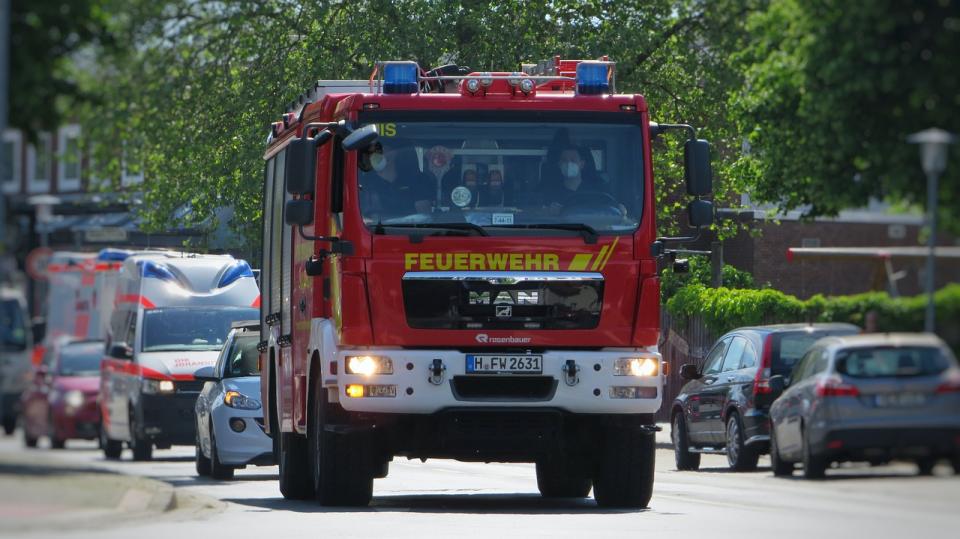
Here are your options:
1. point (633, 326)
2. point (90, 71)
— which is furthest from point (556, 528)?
point (90, 71)

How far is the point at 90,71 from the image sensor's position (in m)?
9.16

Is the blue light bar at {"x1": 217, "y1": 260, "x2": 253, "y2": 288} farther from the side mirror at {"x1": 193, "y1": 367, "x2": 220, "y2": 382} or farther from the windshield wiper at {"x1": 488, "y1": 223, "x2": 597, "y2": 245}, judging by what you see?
the windshield wiper at {"x1": 488, "y1": 223, "x2": 597, "y2": 245}

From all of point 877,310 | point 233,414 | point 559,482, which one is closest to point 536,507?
point 559,482

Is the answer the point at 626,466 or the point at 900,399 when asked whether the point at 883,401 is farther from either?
the point at 626,466

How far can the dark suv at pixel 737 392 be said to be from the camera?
27.6ft

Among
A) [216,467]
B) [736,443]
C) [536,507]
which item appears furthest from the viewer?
[216,467]

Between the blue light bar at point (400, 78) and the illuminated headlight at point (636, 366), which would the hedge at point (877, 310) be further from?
the blue light bar at point (400, 78)

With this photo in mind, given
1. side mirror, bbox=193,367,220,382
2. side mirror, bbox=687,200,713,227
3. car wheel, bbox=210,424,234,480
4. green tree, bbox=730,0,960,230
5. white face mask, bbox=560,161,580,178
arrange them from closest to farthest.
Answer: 1. green tree, bbox=730,0,960,230
2. side mirror, bbox=687,200,713,227
3. white face mask, bbox=560,161,580,178
4. car wheel, bbox=210,424,234,480
5. side mirror, bbox=193,367,220,382

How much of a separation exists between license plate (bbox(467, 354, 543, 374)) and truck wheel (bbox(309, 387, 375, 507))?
117 cm

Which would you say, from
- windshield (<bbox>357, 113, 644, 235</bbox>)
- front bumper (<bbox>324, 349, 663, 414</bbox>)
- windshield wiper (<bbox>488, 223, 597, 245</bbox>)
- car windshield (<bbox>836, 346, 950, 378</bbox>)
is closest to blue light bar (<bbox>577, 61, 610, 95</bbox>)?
windshield (<bbox>357, 113, 644, 235</bbox>)

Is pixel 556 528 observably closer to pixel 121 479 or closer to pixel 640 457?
pixel 640 457

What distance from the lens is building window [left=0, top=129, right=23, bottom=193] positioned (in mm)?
8555

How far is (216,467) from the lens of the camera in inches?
885

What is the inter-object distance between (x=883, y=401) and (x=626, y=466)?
31.0 ft
